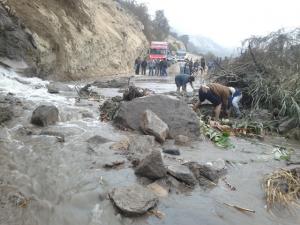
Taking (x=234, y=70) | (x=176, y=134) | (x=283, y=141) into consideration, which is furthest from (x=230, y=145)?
(x=234, y=70)

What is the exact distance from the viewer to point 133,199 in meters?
4.61

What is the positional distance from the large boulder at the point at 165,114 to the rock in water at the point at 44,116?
1.39 metres

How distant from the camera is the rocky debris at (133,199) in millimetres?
4434

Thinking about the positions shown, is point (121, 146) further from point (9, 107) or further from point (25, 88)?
point (25, 88)

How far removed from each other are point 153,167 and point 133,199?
2.79 feet

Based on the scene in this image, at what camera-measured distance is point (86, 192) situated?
4.89m

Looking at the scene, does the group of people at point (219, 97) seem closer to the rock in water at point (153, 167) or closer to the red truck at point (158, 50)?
the rock in water at point (153, 167)

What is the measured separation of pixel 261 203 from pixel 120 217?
2.12 m

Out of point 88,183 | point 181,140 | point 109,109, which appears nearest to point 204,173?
point 88,183

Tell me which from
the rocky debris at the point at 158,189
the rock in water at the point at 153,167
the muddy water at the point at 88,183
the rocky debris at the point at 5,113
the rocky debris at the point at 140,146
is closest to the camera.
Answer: the muddy water at the point at 88,183

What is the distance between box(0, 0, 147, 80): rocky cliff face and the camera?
15.8 meters

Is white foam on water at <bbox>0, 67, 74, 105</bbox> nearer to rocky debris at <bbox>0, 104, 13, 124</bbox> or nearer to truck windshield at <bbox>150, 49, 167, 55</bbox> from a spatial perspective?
rocky debris at <bbox>0, 104, 13, 124</bbox>

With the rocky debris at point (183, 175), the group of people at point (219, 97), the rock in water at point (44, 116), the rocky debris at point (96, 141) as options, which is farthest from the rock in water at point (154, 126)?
the group of people at point (219, 97)

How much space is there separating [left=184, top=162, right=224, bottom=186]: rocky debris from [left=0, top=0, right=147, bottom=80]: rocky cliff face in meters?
10.4
